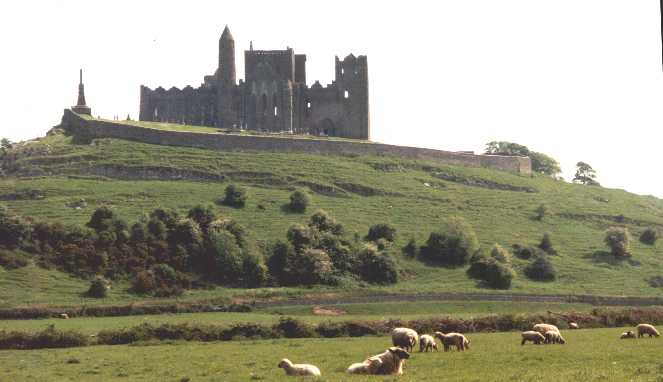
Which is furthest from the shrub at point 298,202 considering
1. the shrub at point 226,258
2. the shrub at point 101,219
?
the shrub at point 101,219

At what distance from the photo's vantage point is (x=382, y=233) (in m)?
97.4

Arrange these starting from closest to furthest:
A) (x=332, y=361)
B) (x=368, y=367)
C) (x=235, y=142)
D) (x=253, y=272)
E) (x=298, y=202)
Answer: (x=368, y=367) < (x=332, y=361) < (x=253, y=272) < (x=298, y=202) < (x=235, y=142)

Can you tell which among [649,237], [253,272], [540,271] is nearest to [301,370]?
[253,272]

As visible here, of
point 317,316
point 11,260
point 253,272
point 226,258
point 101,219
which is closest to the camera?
point 317,316

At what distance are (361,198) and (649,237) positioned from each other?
29.5m

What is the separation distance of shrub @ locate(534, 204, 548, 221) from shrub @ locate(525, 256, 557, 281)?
21516 millimetres

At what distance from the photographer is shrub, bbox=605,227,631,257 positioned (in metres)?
104

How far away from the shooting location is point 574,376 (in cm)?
3275

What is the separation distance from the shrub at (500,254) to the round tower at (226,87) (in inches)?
2017

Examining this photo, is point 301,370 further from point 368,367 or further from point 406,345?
point 406,345

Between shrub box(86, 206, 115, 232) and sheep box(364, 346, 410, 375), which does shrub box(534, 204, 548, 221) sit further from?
sheep box(364, 346, 410, 375)

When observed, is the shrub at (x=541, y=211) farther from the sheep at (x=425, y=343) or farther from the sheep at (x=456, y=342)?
the sheep at (x=425, y=343)

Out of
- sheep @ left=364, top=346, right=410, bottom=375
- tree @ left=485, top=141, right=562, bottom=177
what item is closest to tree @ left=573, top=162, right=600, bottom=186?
tree @ left=485, top=141, right=562, bottom=177

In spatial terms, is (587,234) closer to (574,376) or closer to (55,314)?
(55,314)
